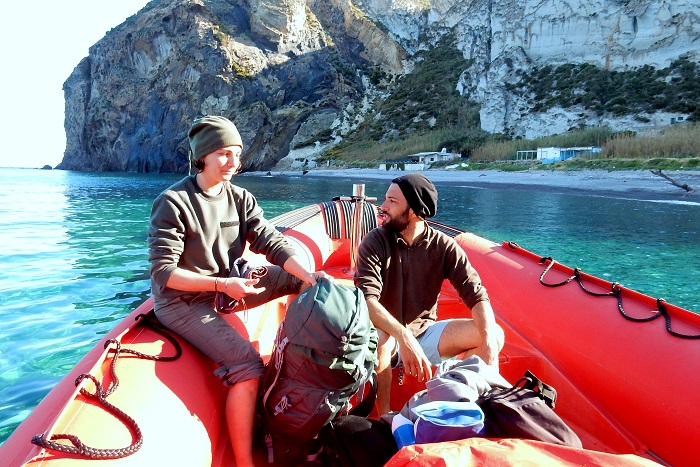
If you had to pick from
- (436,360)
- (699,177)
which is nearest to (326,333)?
(436,360)

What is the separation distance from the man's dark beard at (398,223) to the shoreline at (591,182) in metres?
19.1

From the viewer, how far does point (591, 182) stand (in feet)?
71.7

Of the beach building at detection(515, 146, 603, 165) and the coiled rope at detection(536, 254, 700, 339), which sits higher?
the beach building at detection(515, 146, 603, 165)

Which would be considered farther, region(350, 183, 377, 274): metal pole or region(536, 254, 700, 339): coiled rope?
region(350, 183, 377, 274): metal pole

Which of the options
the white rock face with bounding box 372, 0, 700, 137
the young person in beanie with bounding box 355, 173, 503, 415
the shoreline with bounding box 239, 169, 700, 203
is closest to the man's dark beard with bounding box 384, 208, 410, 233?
the young person in beanie with bounding box 355, 173, 503, 415

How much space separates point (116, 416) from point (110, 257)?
7156 mm

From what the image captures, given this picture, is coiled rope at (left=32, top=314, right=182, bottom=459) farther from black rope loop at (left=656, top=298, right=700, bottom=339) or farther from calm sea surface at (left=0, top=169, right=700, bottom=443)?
black rope loop at (left=656, top=298, right=700, bottom=339)

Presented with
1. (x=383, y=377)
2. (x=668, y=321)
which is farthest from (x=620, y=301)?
(x=383, y=377)

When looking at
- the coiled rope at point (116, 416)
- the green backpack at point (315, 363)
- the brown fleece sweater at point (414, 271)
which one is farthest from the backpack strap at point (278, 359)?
the brown fleece sweater at point (414, 271)

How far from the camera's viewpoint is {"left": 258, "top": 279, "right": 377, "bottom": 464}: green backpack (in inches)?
64.0

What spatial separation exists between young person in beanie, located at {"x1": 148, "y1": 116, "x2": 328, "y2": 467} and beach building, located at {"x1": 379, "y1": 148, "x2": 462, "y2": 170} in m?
35.8

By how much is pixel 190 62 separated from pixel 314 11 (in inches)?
935

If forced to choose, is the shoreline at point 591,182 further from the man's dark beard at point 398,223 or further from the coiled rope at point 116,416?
the coiled rope at point 116,416

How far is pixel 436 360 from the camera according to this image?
7.61 feet
